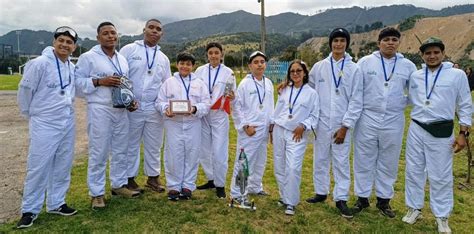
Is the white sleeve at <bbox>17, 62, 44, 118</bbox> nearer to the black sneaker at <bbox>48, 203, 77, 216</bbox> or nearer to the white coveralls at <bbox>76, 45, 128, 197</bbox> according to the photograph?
the white coveralls at <bbox>76, 45, 128, 197</bbox>

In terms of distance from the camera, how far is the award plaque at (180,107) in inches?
192

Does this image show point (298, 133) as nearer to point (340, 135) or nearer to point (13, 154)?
point (340, 135)

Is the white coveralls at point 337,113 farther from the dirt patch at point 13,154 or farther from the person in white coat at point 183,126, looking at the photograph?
the dirt patch at point 13,154

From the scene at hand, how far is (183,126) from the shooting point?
5.09 meters

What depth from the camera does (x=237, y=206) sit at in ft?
16.5

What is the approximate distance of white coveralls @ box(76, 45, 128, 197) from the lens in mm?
4625

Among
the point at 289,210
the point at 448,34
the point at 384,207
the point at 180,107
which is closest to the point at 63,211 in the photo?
the point at 180,107

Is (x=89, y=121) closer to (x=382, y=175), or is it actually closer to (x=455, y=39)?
(x=382, y=175)

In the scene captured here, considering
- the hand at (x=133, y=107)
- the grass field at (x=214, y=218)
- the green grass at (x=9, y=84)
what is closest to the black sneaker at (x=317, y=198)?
the grass field at (x=214, y=218)

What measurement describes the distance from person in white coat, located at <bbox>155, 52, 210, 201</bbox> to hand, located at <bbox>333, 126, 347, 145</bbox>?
1756 mm

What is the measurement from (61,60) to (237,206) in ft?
9.43

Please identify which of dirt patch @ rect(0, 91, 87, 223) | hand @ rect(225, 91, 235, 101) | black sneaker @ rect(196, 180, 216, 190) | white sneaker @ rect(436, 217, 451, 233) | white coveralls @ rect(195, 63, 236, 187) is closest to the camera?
white sneaker @ rect(436, 217, 451, 233)

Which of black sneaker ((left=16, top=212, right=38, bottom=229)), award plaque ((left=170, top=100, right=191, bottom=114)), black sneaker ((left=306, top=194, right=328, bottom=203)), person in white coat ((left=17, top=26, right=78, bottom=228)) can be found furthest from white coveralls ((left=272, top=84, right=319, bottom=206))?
black sneaker ((left=16, top=212, right=38, bottom=229))

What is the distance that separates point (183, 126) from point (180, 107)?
32 cm
